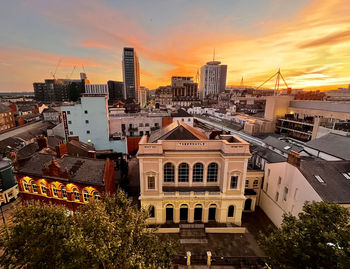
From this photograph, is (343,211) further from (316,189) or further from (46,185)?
(46,185)

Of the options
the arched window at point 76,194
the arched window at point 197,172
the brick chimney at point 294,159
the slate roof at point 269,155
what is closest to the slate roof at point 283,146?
the slate roof at point 269,155

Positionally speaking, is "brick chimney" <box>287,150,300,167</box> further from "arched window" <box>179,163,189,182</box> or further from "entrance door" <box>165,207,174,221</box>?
"entrance door" <box>165,207,174,221</box>

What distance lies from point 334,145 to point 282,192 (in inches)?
571

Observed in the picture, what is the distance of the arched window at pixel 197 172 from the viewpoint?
27359 millimetres

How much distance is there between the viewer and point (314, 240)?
14.2 meters

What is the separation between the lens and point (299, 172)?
23.2 m

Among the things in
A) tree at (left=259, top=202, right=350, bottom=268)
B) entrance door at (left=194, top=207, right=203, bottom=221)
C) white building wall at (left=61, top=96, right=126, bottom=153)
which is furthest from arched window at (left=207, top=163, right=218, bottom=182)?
white building wall at (left=61, top=96, right=126, bottom=153)

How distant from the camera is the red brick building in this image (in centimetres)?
2572

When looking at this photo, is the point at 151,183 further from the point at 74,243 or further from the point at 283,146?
the point at 283,146

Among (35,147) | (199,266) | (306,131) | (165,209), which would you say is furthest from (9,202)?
(306,131)

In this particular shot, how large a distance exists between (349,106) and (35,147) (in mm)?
82350

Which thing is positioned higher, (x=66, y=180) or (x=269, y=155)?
(x=269, y=155)

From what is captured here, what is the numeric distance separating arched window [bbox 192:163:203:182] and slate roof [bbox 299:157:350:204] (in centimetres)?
1394

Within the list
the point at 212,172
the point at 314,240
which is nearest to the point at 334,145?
the point at 212,172
